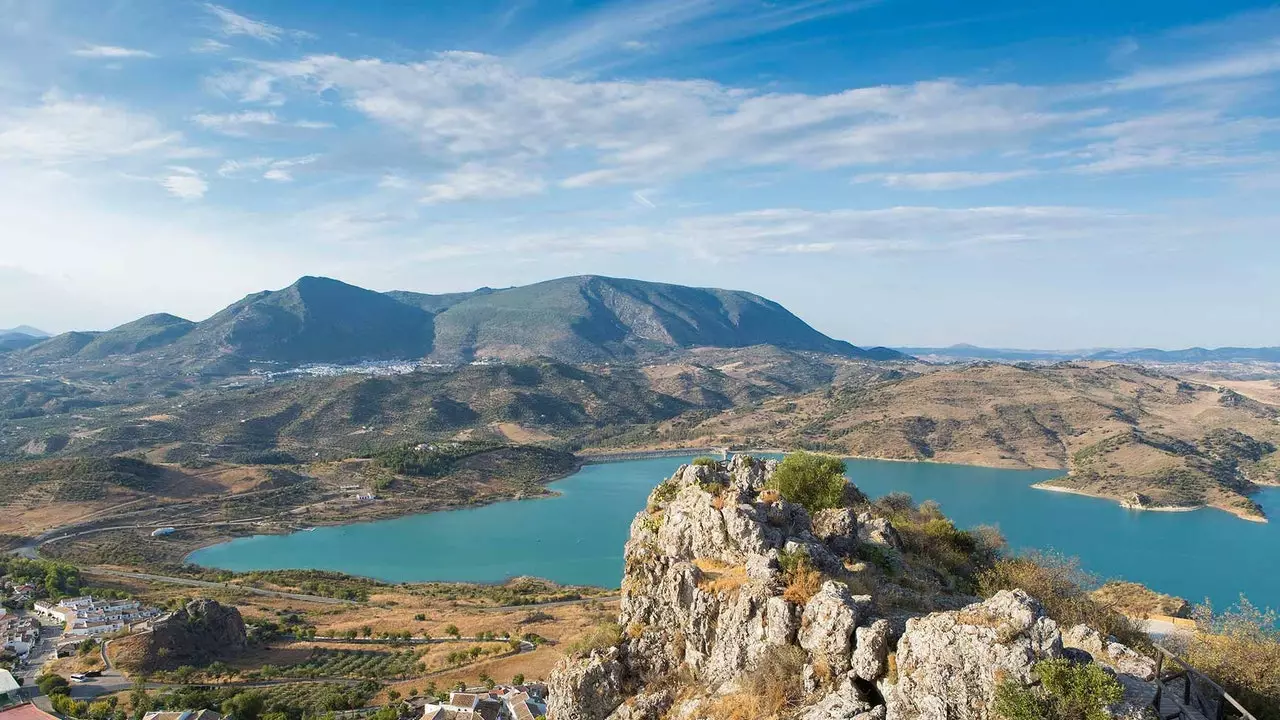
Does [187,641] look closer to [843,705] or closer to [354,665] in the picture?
[354,665]

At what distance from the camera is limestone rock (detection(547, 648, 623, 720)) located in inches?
517

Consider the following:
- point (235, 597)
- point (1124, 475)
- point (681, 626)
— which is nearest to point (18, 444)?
point (235, 597)

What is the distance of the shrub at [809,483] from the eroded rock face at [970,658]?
457 inches

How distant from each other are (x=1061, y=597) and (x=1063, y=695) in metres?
11.9

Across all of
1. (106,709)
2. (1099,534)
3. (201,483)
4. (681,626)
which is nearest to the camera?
(681,626)

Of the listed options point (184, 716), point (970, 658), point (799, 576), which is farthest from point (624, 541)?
point (970, 658)

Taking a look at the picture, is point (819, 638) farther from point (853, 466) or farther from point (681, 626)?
point (853, 466)

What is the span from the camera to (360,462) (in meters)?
115

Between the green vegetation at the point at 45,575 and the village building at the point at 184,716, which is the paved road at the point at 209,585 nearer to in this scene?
the green vegetation at the point at 45,575

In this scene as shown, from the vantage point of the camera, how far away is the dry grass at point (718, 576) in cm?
1274

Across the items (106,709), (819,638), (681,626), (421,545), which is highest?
(819,638)

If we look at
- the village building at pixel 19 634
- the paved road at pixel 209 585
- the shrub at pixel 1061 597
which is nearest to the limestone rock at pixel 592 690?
the shrub at pixel 1061 597

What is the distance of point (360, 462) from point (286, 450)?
26.0 m

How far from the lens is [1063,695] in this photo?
8.11 m
